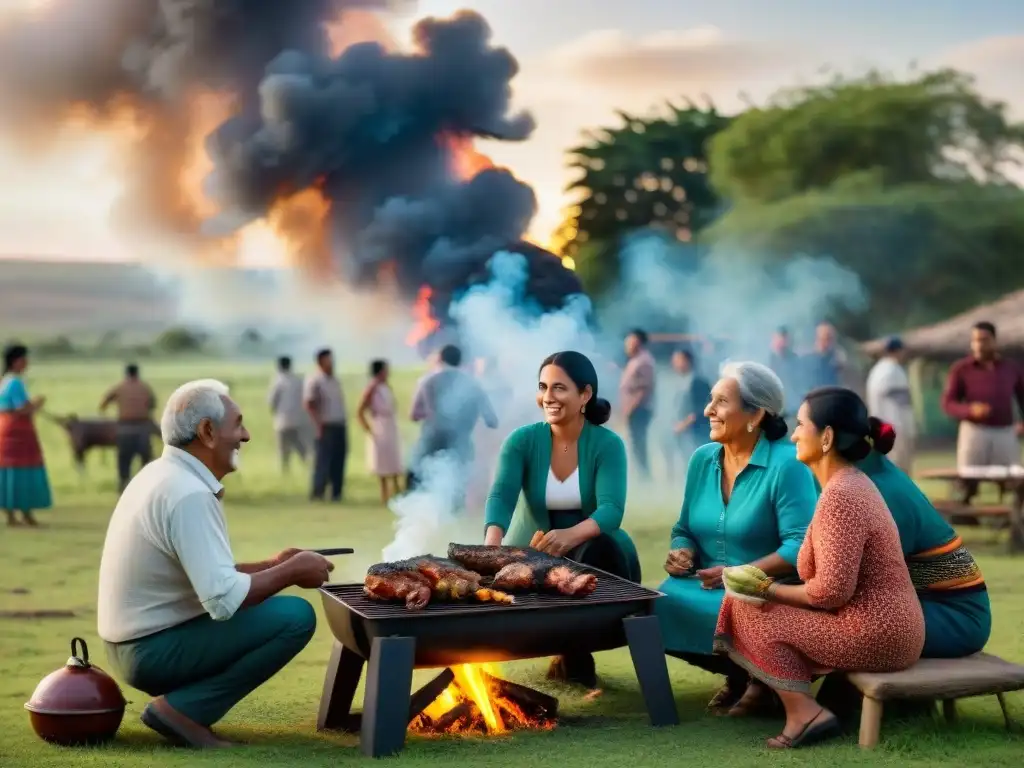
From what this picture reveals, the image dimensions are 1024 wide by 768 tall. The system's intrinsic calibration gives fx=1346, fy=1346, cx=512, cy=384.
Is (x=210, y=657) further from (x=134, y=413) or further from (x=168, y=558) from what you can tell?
(x=134, y=413)

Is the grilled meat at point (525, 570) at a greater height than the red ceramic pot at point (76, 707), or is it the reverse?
the grilled meat at point (525, 570)

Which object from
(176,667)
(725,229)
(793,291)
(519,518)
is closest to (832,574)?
(519,518)

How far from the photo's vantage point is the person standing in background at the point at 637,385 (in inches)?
687

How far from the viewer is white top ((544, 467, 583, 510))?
6590 mm

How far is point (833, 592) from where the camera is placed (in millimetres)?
5207

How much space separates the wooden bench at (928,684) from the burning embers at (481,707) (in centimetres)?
135

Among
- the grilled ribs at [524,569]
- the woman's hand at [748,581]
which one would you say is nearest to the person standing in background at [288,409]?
the grilled ribs at [524,569]

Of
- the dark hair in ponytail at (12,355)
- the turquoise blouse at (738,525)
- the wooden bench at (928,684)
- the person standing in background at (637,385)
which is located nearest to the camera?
the wooden bench at (928,684)

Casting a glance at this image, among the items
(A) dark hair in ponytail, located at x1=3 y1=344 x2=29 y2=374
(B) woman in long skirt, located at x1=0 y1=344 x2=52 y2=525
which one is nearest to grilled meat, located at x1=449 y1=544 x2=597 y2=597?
(A) dark hair in ponytail, located at x1=3 y1=344 x2=29 y2=374

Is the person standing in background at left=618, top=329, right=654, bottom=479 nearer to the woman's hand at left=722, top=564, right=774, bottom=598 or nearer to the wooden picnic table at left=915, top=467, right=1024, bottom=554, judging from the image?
the wooden picnic table at left=915, top=467, right=1024, bottom=554

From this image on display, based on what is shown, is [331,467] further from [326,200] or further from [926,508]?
[926,508]

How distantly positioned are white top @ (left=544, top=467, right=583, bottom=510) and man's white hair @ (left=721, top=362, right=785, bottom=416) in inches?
40.2

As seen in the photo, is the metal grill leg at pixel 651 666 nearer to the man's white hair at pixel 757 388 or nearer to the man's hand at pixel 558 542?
the man's hand at pixel 558 542

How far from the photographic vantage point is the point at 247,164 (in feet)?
48.8
